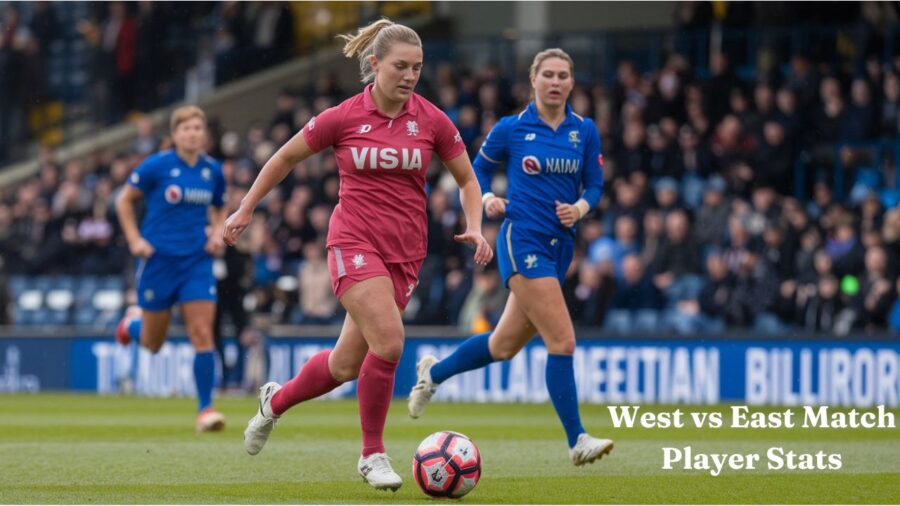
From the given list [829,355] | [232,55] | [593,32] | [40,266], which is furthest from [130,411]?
[232,55]

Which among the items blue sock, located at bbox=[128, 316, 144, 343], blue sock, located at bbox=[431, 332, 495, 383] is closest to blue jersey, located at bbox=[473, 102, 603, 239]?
blue sock, located at bbox=[431, 332, 495, 383]

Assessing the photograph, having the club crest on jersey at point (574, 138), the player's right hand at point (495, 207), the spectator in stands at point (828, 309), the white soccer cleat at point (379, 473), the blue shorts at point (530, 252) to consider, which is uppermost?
the club crest on jersey at point (574, 138)

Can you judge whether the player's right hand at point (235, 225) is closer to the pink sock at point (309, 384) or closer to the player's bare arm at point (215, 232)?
the pink sock at point (309, 384)

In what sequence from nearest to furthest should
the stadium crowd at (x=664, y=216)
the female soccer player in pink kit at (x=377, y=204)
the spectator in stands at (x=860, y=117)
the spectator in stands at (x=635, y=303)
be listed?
the female soccer player in pink kit at (x=377, y=204)
the stadium crowd at (x=664, y=216)
the spectator in stands at (x=635, y=303)
the spectator in stands at (x=860, y=117)

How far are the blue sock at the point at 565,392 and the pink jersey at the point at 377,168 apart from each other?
5.38ft

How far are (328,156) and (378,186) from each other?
1549 cm

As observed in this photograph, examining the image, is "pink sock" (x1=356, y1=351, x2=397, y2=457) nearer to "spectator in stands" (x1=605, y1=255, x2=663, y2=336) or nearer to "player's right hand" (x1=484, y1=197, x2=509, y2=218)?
"player's right hand" (x1=484, y1=197, x2=509, y2=218)

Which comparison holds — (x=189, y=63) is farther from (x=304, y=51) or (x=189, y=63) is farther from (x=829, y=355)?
(x=829, y=355)

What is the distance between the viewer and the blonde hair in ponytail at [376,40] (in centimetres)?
800

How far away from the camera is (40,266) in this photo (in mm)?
23812

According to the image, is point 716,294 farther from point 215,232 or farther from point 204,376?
point 204,376

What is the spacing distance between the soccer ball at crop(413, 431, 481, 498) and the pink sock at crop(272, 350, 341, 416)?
0.73m

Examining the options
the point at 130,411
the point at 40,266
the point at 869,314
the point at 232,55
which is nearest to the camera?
the point at 130,411

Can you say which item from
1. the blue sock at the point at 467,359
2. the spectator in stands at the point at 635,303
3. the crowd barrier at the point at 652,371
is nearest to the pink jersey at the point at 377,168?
the blue sock at the point at 467,359
